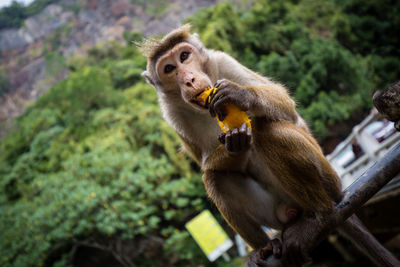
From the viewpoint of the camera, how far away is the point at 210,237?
20.8 ft

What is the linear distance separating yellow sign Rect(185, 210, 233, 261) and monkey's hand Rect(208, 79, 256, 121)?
17.0 ft

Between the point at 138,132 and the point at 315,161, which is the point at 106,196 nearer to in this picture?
the point at 138,132

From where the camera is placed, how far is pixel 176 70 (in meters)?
2.22

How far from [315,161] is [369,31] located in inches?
744

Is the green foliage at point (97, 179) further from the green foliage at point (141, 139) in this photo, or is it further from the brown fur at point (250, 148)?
the brown fur at point (250, 148)

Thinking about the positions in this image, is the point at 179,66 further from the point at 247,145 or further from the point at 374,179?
the point at 374,179

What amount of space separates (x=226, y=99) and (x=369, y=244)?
4.51 feet

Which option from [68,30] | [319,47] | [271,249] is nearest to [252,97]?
[271,249]

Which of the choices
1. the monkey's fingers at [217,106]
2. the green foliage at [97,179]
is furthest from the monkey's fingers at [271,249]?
the green foliage at [97,179]

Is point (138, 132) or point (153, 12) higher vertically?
point (153, 12)

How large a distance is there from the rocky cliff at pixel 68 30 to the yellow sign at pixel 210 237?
2758cm

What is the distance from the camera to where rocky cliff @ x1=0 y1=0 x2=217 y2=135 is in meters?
30.5

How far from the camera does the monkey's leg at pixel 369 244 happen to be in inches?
68.7

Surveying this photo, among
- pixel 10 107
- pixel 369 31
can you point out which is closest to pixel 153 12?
pixel 10 107
